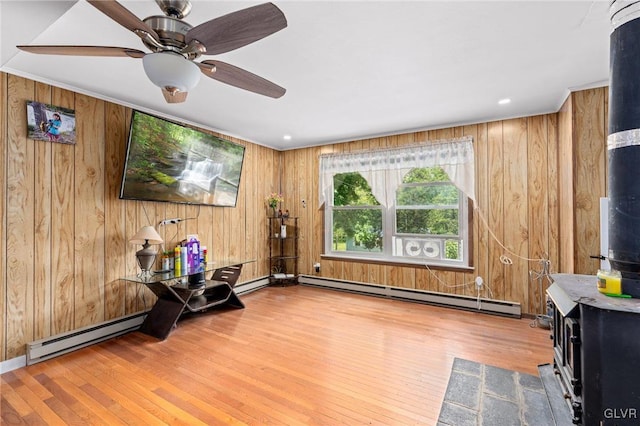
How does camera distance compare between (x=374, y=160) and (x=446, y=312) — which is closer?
(x=446, y=312)

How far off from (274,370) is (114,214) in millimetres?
2319

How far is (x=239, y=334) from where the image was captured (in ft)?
10.1

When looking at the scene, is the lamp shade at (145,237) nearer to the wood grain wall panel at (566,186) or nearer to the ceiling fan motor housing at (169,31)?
the ceiling fan motor housing at (169,31)

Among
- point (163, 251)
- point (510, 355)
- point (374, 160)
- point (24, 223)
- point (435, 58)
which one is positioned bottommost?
point (510, 355)

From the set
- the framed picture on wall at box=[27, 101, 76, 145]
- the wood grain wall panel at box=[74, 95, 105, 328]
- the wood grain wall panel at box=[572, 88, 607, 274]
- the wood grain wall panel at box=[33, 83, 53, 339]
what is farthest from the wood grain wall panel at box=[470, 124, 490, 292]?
the wood grain wall panel at box=[33, 83, 53, 339]

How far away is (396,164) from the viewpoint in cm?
428

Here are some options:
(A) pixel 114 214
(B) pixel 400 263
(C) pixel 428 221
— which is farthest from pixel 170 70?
(B) pixel 400 263

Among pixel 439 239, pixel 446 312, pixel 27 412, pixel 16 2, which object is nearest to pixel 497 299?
pixel 446 312

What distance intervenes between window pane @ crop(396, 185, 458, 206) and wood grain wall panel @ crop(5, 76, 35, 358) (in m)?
4.13

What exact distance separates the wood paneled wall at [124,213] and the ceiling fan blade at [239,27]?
2.20 m

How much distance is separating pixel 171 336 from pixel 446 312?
3230 millimetres

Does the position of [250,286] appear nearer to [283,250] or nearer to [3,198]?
[283,250]

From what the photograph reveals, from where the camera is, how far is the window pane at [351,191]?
4684 millimetres

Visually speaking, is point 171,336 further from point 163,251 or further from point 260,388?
point 260,388
